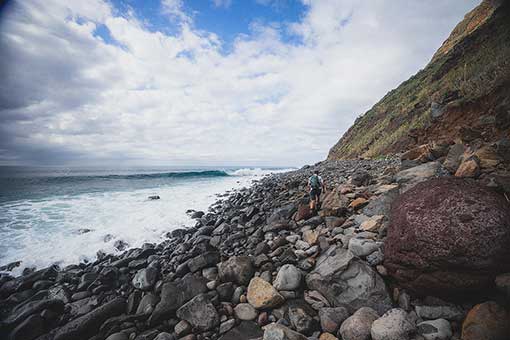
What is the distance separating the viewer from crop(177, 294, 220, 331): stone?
11.0 ft

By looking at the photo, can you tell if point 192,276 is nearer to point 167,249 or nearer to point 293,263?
point 293,263

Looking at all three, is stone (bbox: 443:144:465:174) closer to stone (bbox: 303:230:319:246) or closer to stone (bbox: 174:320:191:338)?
stone (bbox: 303:230:319:246)

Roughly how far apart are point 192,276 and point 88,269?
375 centimetres

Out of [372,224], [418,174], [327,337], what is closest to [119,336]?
[327,337]

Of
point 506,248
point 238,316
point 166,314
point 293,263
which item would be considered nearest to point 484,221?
point 506,248

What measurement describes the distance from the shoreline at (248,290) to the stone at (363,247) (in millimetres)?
15

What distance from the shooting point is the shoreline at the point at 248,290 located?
2928 millimetres

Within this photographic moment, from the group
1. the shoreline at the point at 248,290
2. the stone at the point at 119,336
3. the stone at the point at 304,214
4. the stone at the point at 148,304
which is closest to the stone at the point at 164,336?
the shoreline at the point at 248,290

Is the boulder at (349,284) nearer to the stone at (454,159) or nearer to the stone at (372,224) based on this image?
the stone at (372,224)

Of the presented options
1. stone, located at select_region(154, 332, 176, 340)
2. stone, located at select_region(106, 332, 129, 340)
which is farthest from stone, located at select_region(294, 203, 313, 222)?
stone, located at select_region(106, 332, 129, 340)

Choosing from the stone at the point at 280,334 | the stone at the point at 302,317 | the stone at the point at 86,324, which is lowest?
the stone at the point at 86,324

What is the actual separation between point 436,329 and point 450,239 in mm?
924

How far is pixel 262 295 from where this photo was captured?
11.4 ft

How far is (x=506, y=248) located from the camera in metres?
2.18
